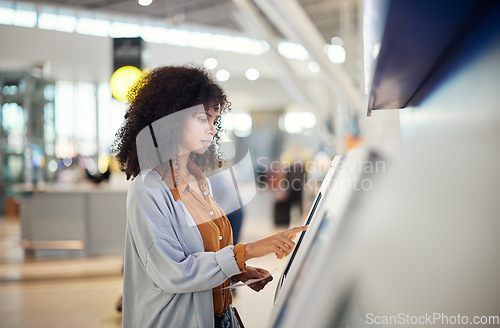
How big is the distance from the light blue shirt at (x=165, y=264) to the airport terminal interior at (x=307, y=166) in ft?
0.67

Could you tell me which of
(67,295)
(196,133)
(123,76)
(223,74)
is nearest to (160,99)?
(196,133)

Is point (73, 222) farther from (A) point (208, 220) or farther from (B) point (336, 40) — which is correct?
(B) point (336, 40)

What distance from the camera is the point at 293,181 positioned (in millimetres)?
9797

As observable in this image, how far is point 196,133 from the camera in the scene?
4.49 feet

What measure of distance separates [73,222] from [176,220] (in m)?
6.18

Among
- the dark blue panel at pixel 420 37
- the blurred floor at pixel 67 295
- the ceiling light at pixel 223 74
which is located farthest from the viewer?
the ceiling light at pixel 223 74

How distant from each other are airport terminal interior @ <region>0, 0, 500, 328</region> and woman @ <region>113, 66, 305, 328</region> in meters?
0.13

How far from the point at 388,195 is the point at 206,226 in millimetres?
797

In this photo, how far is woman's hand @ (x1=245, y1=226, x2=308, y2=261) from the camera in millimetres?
1095

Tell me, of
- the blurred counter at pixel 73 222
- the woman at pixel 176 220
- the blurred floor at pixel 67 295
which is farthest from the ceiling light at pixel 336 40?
the woman at pixel 176 220

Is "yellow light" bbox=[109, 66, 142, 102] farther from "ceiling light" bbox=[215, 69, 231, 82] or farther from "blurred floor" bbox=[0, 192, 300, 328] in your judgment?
"ceiling light" bbox=[215, 69, 231, 82]

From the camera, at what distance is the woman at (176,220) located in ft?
3.82

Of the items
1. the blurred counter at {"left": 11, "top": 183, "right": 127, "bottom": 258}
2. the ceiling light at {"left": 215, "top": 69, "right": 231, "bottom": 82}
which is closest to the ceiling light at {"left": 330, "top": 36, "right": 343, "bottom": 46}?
the ceiling light at {"left": 215, "top": 69, "right": 231, "bottom": 82}

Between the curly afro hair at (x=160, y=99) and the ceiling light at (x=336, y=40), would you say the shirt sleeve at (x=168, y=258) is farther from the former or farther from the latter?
the ceiling light at (x=336, y=40)
